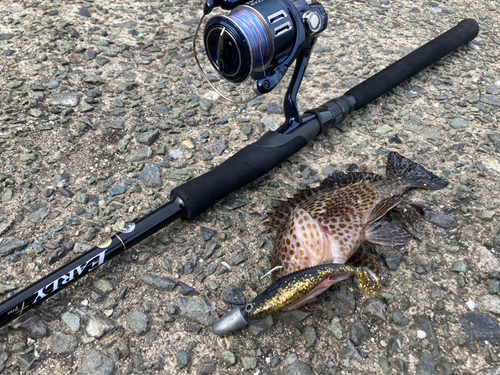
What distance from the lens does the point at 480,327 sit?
2258 mm

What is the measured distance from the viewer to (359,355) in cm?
212

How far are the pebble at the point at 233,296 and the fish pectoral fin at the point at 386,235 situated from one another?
83 centimetres

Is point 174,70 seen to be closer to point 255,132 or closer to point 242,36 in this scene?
point 255,132

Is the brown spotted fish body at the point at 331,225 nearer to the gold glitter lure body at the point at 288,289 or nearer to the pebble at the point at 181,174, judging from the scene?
the gold glitter lure body at the point at 288,289

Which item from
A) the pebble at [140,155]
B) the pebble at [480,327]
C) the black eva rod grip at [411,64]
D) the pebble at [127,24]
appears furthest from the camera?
the pebble at [127,24]

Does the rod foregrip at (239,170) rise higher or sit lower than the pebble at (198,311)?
higher

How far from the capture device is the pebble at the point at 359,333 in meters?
2.18

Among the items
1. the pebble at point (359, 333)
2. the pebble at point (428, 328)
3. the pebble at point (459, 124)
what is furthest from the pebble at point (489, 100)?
the pebble at point (359, 333)

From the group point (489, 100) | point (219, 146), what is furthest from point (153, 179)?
point (489, 100)

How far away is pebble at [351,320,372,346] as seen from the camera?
2.18 metres

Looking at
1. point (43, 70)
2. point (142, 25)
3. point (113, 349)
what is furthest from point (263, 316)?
point (142, 25)

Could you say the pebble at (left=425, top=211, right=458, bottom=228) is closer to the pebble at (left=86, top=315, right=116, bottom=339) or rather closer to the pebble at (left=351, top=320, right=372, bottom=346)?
the pebble at (left=351, top=320, right=372, bottom=346)

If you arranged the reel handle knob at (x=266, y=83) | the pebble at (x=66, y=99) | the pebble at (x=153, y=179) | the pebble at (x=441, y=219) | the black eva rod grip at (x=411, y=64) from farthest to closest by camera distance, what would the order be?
the black eva rod grip at (x=411, y=64), the pebble at (x=66, y=99), the pebble at (x=153, y=179), the pebble at (x=441, y=219), the reel handle knob at (x=266, y=83)

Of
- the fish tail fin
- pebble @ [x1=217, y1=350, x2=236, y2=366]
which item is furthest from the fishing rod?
pebble @ [x1=217, y1=350, x2=236, y2=366]
